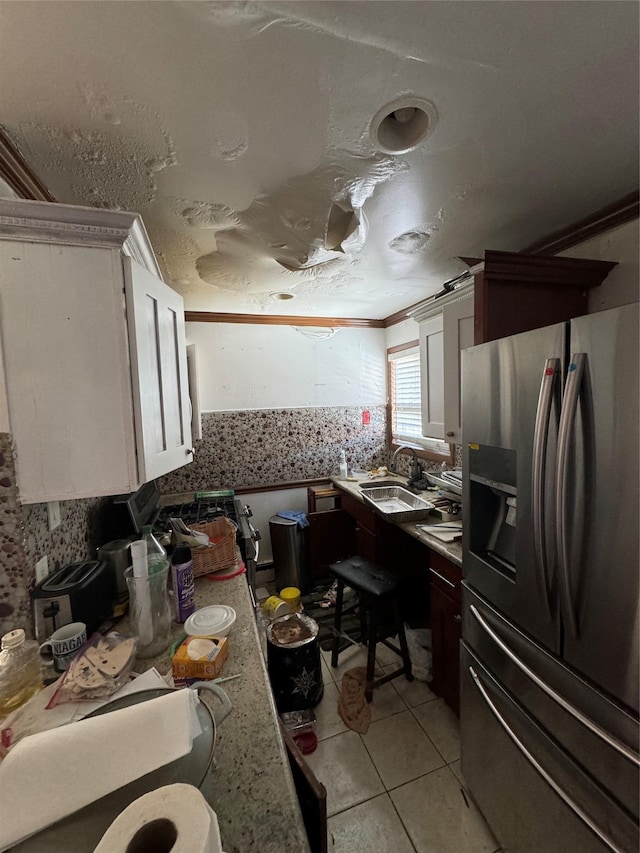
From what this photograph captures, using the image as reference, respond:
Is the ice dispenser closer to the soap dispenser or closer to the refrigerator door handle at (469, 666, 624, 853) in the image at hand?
the refrigerator door handle at (469, 666, 624, 853)

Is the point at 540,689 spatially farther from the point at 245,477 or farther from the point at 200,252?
the point at 245,477

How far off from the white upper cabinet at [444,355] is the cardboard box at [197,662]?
1602mm

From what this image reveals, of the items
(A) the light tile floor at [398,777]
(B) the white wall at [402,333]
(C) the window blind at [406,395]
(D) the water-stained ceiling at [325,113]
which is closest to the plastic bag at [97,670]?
(A) the light tile floor at [398,777]

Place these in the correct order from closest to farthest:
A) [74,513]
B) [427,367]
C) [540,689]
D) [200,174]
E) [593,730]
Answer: [593,730] < [540,689] < [200,174] < [74,513] < [427,367]

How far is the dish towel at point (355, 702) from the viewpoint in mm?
1749

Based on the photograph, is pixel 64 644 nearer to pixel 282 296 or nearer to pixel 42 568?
pixel 42 568

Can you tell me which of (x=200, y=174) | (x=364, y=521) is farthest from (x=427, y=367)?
(x=200, y=174)

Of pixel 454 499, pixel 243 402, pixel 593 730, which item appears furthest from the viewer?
pixel 243 402

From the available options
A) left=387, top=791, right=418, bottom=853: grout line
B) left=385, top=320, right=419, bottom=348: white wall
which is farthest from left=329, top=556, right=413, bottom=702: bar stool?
left=385, top=320, right=419, bottom=348: white wall

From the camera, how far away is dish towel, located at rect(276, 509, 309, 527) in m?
3.10

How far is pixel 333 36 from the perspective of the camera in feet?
2.45

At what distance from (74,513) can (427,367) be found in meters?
2.26

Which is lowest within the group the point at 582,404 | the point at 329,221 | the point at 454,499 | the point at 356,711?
the point at 356,711

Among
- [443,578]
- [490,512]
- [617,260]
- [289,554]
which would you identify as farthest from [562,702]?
[289,554]
